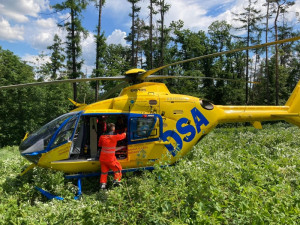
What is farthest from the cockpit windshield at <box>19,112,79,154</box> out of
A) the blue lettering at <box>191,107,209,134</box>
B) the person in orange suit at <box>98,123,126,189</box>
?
the blue lettering at <box>191,107,209,134</box>

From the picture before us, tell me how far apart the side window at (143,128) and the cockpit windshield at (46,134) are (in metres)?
1.54

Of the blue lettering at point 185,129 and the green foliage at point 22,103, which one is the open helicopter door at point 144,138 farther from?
the green foliage at point 22,103

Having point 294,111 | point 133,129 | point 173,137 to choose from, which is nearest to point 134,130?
point 133,129

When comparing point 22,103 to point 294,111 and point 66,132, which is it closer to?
point 66,132

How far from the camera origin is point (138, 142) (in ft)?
19.3

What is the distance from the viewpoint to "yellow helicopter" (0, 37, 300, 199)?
5418 millimetres

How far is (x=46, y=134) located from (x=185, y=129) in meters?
3.80

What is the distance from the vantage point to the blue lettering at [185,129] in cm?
627

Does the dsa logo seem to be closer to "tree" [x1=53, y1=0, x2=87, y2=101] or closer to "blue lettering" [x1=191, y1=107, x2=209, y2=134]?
"blue lettering" [x1=191, y1=107, x2=209, y2=134]

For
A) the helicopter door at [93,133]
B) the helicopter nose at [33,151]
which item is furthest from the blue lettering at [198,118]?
the helicopter nose at [33,151]

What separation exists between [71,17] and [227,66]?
2453 centimetres

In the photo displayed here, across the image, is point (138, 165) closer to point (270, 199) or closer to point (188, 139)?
point (188, 139)

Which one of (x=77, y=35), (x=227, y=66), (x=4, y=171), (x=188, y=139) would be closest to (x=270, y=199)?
(x=188, y=139)

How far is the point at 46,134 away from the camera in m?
5.59
